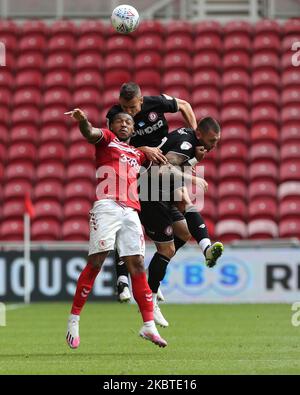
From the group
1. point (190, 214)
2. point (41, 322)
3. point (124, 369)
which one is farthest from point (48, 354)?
point (41, 322)

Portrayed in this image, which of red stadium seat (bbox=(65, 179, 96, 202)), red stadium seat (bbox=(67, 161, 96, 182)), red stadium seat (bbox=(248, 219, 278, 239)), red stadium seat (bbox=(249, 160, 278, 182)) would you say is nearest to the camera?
red stadium seat (bbox=(248, 219, 278, 239))

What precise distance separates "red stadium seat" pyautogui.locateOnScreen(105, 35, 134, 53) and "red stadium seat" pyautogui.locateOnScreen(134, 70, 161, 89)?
895mm

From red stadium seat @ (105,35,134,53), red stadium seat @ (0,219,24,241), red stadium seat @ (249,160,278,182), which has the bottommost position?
red stadium seat @ (0,219,24,241)

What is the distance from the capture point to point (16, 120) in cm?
2034

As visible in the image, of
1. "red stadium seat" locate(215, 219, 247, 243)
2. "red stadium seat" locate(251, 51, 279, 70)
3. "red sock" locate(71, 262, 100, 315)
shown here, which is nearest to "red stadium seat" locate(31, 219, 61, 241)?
"red stadium seat" locate(215, 219, 247, 243)

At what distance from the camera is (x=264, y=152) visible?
1909 cm

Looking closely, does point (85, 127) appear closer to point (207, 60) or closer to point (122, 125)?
point (122, 125)

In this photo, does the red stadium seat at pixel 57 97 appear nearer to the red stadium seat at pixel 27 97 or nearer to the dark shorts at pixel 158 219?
the red stadium seat at pixel 27 97

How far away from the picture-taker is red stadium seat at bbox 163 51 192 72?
2061cm

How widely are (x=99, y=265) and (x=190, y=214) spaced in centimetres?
159

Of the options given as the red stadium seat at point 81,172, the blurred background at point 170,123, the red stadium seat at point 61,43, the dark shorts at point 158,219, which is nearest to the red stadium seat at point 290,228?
the blurred background at point 170,123

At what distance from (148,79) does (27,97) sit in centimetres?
228

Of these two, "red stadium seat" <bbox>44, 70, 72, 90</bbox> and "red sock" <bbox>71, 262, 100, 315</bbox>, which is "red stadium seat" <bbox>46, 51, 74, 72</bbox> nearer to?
"red stadium seat" <bbox>44, 70, 72, 90</bbox>

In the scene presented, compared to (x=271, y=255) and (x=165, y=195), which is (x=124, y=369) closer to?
(x=165, y=195)
